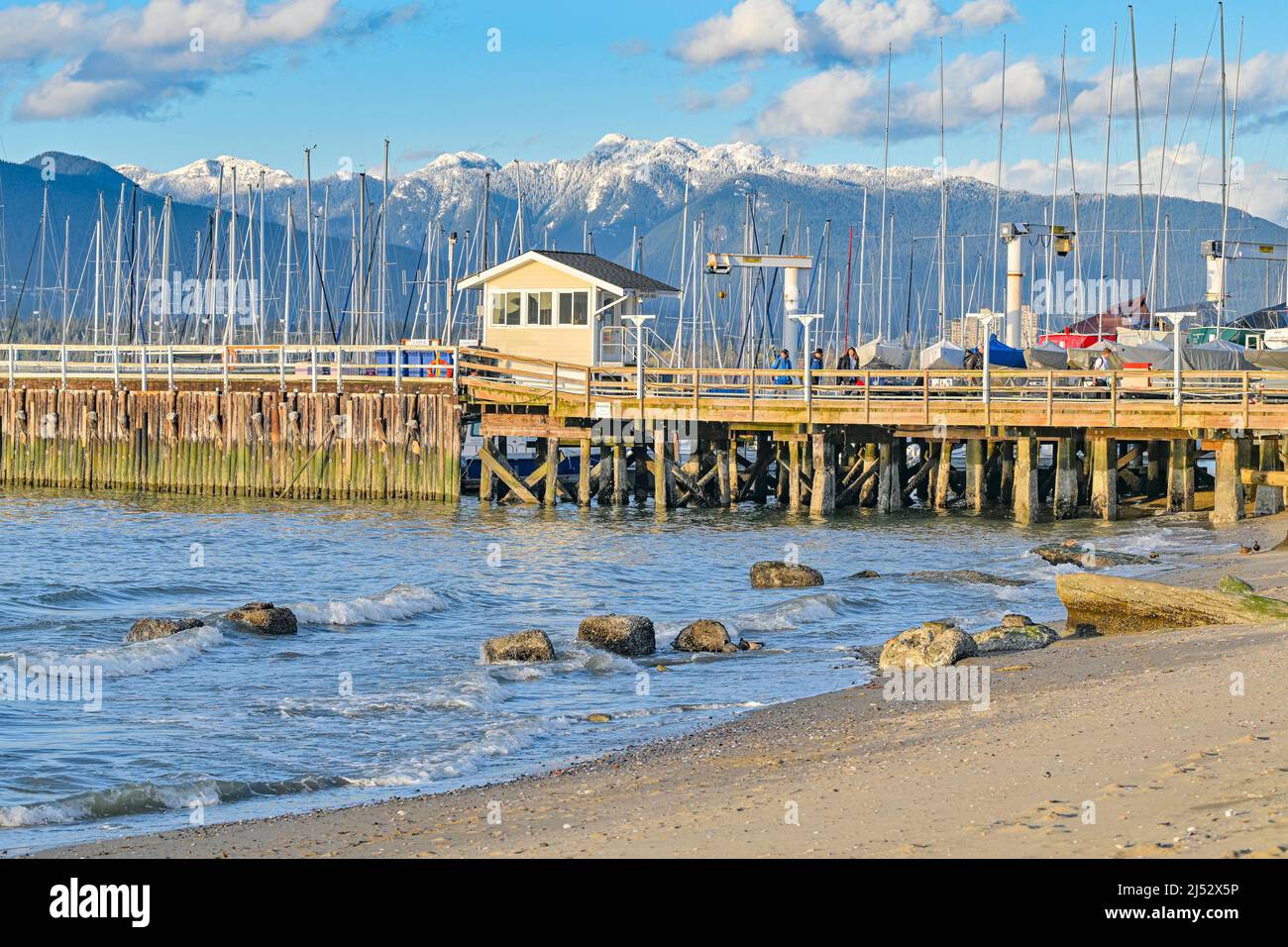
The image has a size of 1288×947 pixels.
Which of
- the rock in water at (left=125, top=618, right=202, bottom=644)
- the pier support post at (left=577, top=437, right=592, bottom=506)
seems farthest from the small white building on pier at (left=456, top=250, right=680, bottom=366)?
the rock in water at (left=125, top=618, right=202, bottom=644)

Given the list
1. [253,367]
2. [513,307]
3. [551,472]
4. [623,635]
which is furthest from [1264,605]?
[253,367]

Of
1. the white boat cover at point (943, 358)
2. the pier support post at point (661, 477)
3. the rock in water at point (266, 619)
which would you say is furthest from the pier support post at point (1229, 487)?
the rock in water at point (266, 619)

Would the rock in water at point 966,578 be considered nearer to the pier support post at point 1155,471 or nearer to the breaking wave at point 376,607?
the breaking wave at point 376,607

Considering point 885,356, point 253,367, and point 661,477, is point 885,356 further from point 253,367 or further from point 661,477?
point 253,367

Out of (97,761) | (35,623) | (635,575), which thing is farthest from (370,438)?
(97,761)

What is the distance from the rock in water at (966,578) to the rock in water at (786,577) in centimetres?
177

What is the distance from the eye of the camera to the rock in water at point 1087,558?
27016mm

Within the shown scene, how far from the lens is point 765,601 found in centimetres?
2464

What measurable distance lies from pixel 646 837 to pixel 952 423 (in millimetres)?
26763

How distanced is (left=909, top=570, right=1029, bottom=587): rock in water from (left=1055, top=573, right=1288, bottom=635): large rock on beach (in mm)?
6462

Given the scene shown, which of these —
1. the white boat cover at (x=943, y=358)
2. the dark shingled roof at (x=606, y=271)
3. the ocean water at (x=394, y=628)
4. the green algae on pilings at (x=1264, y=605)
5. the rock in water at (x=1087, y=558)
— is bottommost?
the ocean water at (x=394, y=628)

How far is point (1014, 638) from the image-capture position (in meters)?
17.9

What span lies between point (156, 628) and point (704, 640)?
23.4 ft
